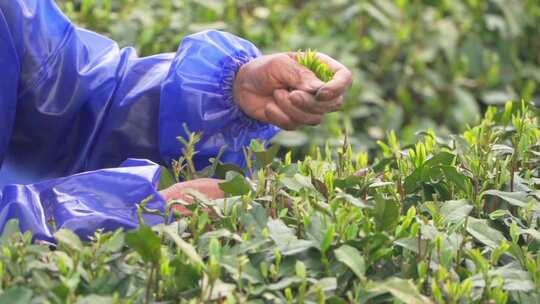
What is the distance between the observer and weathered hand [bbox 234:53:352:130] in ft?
7.68

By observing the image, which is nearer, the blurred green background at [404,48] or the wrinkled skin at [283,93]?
the wrinkled skin at [283,93]

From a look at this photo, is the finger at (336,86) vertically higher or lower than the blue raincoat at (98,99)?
higher

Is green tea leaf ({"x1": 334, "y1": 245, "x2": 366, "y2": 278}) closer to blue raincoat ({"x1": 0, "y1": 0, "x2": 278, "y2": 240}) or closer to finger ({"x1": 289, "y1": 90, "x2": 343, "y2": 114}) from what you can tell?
finger ({"x1": 289, "y1": 90, "x2": 343, "y2": 114})

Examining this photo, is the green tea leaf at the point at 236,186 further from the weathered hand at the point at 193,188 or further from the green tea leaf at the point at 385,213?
the green tea leaf at the point at 385,213

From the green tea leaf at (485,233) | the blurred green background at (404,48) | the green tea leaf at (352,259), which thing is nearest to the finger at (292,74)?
the green tea leaf at (485,233)

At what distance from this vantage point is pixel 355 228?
1854mm

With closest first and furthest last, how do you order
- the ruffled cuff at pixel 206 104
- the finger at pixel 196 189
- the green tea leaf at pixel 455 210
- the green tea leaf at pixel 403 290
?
the green tea leaf at pixel 403 290
the green tea leaf at pixel 455 210
the finger at pixel 196 189
the ruffled cuff at pixel 206 104

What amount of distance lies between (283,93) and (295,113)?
0.09 meters

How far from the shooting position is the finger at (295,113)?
7.78 feet

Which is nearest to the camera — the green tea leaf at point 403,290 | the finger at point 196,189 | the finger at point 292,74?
the green tea leaf at point 403,290

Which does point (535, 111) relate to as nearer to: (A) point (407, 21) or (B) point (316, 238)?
(B) point (316, 238)

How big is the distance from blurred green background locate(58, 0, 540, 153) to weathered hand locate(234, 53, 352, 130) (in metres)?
1.86

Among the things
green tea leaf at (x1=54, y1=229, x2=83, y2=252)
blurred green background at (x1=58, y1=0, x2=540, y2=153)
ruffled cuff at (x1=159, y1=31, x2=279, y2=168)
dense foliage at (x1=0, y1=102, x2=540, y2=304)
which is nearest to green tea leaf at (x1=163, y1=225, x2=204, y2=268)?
dense foliage at (x1=0, y1=102, x2=540, y2=304)

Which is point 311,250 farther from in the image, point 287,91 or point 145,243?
point 287,91
